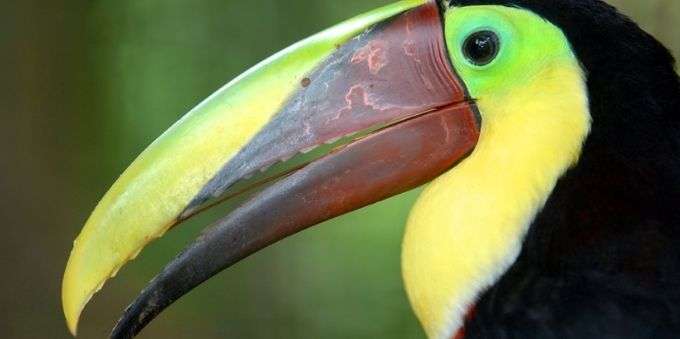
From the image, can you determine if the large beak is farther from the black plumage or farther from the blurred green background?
the blurred green background

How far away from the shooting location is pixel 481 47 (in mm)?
1293

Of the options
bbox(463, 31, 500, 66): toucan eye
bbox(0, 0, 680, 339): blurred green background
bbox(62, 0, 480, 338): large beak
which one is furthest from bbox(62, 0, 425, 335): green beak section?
bbox(0, 0, 680, 339): blurred green background

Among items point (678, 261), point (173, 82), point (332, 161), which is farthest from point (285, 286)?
point (678, 261)

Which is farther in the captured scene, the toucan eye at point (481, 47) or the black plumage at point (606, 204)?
the toucan eye at point (481, 47)

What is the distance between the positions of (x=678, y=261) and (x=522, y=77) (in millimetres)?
308

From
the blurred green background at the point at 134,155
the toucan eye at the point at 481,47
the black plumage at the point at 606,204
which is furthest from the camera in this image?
the blurred green background at the point at 134,155

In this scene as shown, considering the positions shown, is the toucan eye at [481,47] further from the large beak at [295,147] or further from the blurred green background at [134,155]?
the blurred green background at [134,155]

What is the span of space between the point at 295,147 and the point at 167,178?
0.17m

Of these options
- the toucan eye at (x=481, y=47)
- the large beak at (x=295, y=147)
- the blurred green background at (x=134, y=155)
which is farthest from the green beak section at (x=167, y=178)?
the blurred green background at (x=134, y=155)

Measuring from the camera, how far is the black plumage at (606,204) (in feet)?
3.80

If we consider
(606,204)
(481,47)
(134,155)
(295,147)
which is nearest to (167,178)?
(295,147)

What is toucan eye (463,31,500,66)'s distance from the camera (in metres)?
1.28

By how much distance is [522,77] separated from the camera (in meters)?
1.28

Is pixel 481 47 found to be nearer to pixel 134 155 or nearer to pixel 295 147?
pixel 295 147
